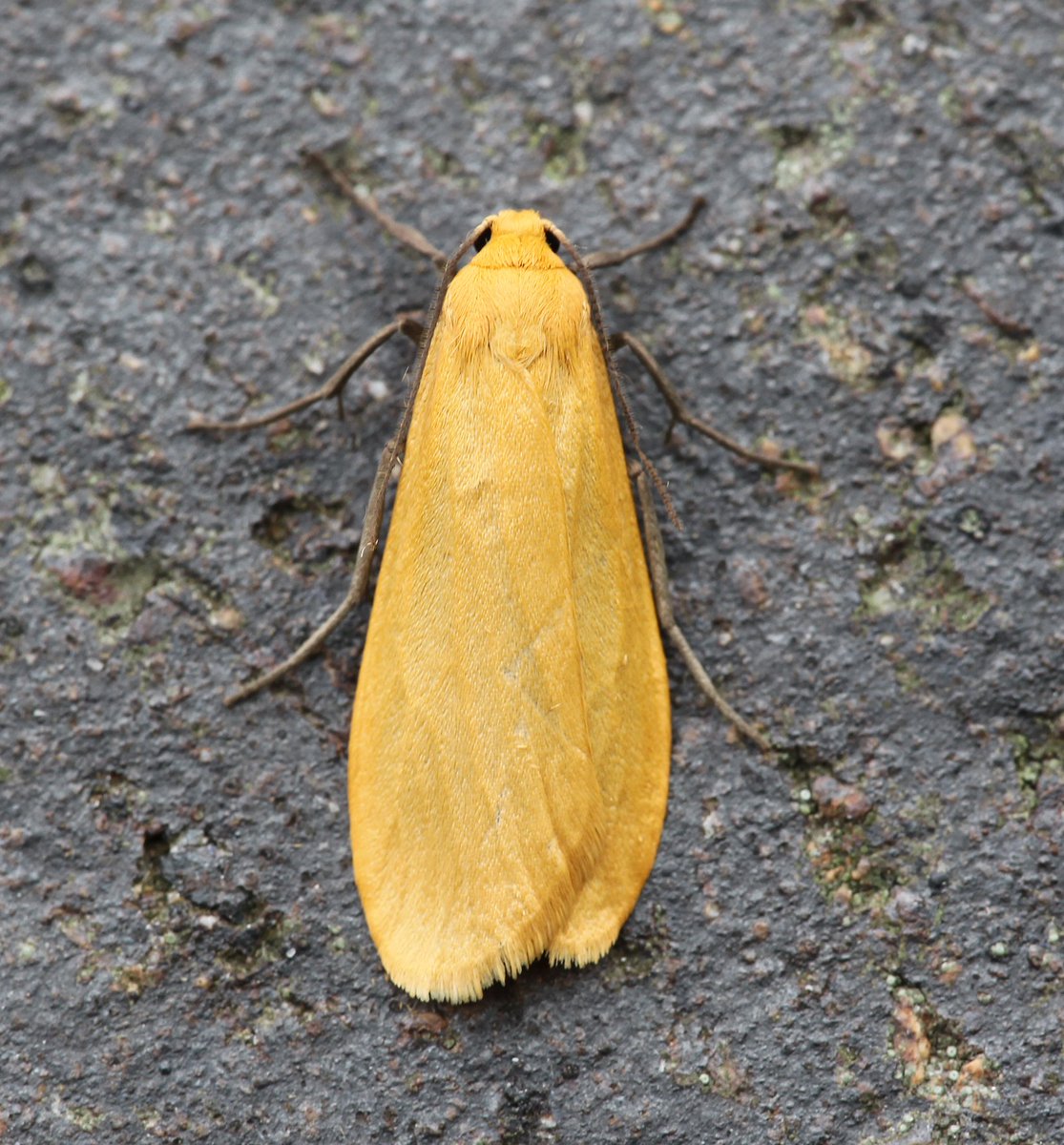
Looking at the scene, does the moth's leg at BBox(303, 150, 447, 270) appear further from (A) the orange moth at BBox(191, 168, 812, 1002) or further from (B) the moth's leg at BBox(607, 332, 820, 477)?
(B) the moth's leg at BBox(607, 332, 820, 477)

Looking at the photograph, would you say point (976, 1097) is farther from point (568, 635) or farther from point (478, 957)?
point (568, 635)

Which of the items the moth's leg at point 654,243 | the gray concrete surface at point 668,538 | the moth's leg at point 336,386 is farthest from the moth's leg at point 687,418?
the moth's leg at point 336,386

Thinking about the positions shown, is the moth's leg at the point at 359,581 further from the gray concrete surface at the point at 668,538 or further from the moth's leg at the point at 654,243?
the moth's leg at the point at 654,243

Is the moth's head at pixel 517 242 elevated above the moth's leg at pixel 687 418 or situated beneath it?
elevated above

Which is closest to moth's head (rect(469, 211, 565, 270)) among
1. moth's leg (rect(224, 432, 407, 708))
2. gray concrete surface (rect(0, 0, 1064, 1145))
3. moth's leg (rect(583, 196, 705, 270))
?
moth's leg (rect(583, 196, 705, 270))

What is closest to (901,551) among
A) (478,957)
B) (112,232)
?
(478,957)

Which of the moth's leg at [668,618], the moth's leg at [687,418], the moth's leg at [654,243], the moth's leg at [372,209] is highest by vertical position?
the moth's leg at [372,209]

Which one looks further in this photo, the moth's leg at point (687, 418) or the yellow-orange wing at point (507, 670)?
the moth's leg at point (687, 418)
